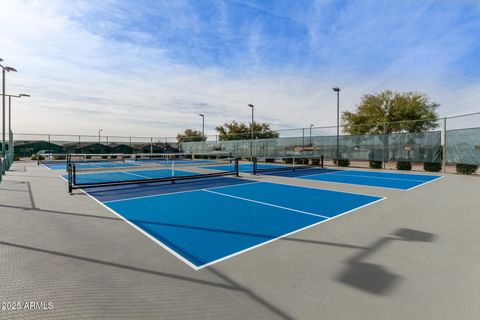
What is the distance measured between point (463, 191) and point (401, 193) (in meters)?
2.63

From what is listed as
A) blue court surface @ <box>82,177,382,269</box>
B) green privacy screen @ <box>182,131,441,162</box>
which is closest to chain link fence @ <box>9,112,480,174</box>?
green privacy screen @ <box>182,131,441,162</box>

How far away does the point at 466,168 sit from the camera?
1572cm

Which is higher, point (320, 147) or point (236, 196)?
point (320, 147)

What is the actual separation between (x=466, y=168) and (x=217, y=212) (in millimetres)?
16514

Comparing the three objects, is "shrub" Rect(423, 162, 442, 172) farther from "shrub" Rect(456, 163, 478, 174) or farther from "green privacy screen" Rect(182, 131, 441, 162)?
"shrub" Rect(456, 163, 478, 174)

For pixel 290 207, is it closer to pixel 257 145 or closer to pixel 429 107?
pixel 257 145

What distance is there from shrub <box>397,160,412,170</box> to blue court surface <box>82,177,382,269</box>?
12472 mm

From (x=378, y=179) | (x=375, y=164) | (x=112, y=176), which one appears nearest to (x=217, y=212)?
(x=112, y=176)

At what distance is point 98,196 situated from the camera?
8570 mm

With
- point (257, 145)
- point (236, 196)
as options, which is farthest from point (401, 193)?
point (257, 145)

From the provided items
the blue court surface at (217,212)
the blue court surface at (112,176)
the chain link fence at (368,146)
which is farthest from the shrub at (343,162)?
the blue court surface at (217,212)

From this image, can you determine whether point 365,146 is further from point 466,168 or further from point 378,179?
point 378,179

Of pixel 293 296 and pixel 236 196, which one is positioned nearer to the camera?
pixel 293 296

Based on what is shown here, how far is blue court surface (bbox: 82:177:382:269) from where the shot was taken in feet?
14.4
